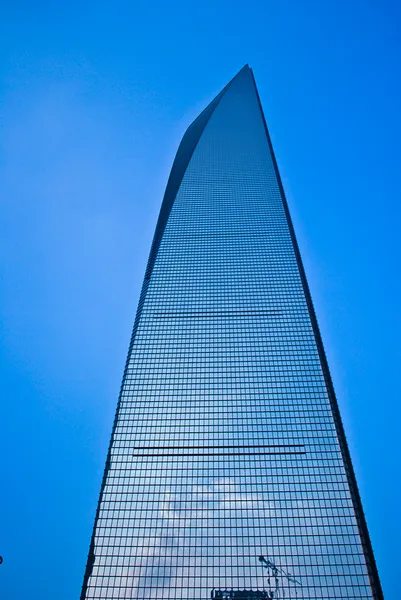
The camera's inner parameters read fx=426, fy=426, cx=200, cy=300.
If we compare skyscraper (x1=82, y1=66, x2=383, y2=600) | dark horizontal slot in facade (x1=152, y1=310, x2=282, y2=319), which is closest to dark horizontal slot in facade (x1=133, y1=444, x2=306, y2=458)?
skyscraper (x1=82, y1=66, x2=383, y2=600)

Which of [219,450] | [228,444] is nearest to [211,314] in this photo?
[228,444]

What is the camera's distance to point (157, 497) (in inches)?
2901

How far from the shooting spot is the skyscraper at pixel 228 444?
2618 inches

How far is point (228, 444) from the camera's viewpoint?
80188 mm

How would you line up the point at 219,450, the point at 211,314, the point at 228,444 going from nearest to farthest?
the point at 219,450, the point at 228,444, the point at 211,314

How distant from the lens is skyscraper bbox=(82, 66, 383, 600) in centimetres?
6650

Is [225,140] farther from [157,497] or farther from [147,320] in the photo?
[157,497]

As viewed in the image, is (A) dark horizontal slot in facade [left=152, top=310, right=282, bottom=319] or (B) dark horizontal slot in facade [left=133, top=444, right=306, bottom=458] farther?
(A) dark horizontal slot in facade [left=152, top=310, right=282, bottom=319]

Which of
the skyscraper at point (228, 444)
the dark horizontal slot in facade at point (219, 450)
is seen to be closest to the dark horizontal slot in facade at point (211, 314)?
the skyscraper at point (228, 444)

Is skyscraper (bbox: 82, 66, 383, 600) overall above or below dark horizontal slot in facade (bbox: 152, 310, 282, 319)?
below

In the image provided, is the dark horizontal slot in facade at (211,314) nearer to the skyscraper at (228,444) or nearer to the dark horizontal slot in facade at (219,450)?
the skyscraper at (228,444)

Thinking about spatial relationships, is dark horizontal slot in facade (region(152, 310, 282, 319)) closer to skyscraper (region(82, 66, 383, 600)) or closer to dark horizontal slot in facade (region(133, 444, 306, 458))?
skyscraper (region(82, 66, 383, 600))

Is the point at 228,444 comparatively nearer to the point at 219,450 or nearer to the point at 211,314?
the point at 219,450

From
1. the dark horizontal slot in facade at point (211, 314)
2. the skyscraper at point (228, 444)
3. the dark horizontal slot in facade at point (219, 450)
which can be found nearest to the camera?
the skyscraper at point (228, 444)
